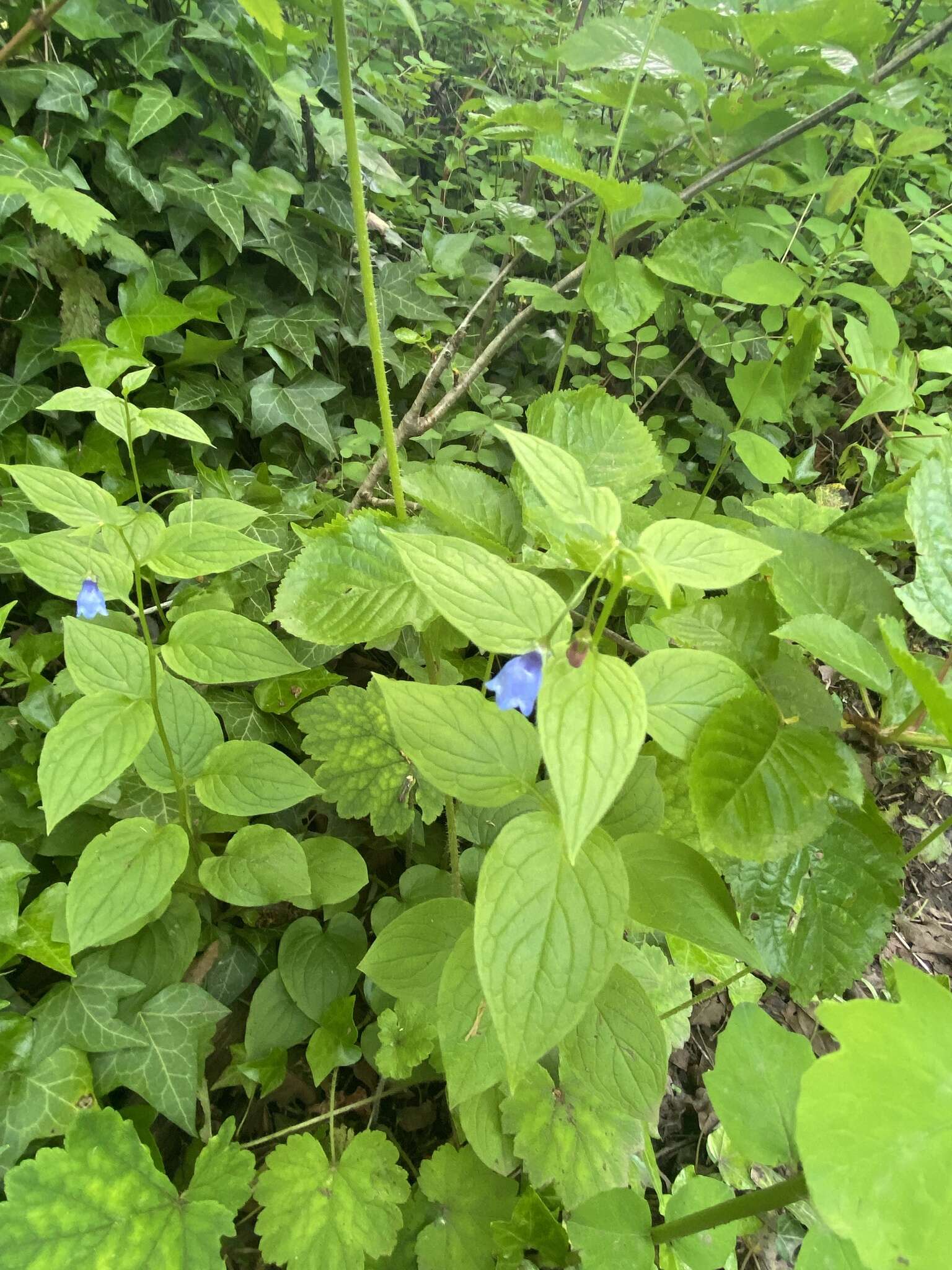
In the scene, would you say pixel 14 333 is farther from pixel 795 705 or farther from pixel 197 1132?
pixel 795 705

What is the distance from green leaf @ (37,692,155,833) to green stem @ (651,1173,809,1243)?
3.01ft

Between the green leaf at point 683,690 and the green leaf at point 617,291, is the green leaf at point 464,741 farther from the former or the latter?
the green leaf at point 617,291

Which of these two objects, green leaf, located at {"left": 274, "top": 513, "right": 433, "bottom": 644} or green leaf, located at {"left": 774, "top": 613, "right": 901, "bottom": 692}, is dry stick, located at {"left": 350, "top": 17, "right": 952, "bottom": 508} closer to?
green leaf, located at {"left": 274, "top": 513, "right": 433, "bottom": 644}

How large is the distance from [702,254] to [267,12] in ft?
3.38

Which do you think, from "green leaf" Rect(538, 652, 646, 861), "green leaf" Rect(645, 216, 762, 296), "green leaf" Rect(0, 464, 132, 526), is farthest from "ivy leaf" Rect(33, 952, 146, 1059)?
"green leaf" Rect(645, 216, 762, 296)

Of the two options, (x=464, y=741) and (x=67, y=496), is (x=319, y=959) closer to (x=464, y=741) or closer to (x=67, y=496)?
(x=464, y=741)

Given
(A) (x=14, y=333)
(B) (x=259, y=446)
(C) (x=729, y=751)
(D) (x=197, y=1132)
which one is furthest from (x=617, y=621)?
(A) (x=14, y=333)

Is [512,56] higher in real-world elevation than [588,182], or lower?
higher

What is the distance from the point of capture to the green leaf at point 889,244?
1.24 meters

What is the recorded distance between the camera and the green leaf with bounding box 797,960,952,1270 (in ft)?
1.67

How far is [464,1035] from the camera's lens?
2.75ft

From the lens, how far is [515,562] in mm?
1076

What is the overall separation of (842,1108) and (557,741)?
0.37 m

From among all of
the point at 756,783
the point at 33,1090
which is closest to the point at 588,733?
the point at 756,783
